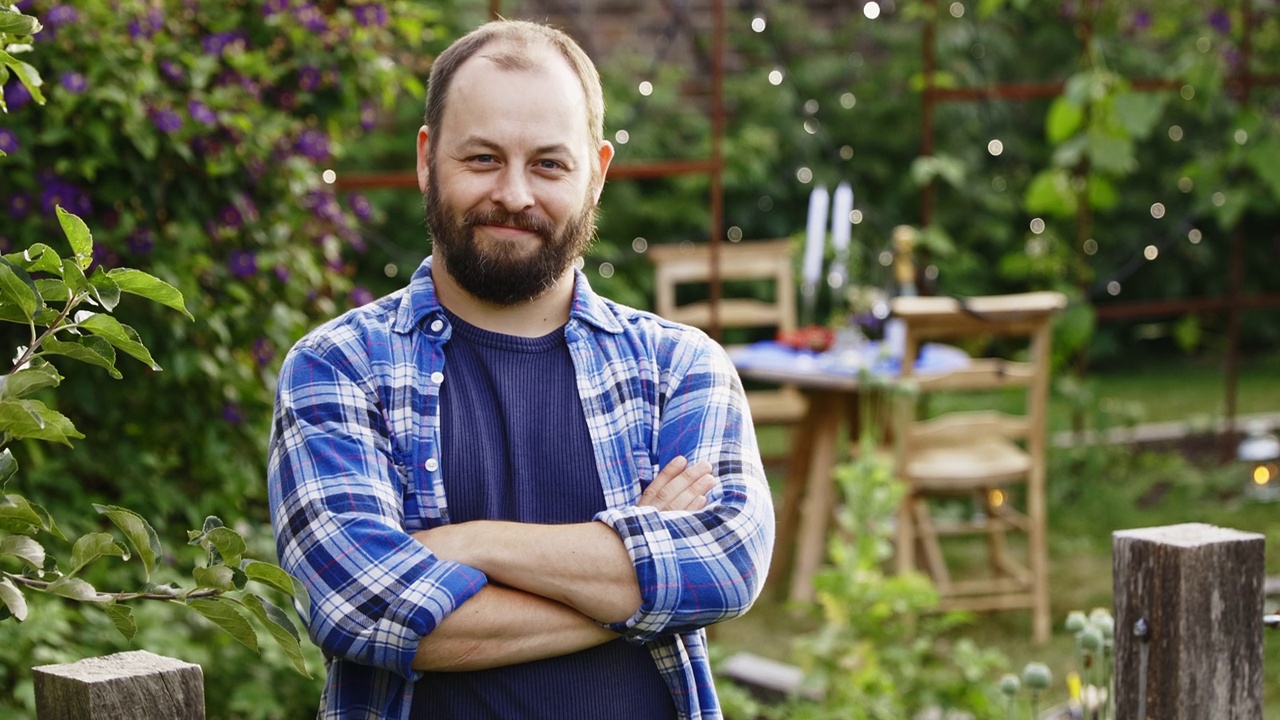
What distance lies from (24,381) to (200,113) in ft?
5.93

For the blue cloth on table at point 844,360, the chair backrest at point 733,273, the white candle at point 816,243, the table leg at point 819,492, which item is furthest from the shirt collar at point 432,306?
the chair backrest at point 733,273

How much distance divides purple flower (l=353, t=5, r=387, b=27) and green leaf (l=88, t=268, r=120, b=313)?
2.24 meters

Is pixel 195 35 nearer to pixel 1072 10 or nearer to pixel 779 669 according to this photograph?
pixel 779 669

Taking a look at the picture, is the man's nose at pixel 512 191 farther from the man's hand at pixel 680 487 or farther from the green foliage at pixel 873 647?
the green foliage at pixel 873 647

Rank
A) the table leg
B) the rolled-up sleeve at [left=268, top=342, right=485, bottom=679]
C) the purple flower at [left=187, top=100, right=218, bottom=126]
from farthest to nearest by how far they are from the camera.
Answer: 1. the table leg
2. the purple flower at [left=187, top=100, right=218, bottom=126]
3. the rolled-up sleeve at [left=268, top=342, right=485, bottom=679]

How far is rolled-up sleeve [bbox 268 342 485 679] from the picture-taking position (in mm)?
1434

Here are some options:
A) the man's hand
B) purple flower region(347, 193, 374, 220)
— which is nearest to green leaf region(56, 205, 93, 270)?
the man's hand

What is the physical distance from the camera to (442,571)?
1451 millimetres

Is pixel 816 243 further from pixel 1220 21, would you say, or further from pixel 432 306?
pixel 432 306

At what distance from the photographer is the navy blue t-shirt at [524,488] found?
150 centimetres

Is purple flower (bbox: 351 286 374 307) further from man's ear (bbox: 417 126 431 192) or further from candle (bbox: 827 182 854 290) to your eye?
candle (bbox: 827 182 854 290)

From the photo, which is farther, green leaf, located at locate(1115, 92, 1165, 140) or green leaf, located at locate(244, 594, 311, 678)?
green leaf, located at locate(1115, 92, 1165, 140)

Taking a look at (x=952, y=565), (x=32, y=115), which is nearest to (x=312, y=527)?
(x=32, y=115)

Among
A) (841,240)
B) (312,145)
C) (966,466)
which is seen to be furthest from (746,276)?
(312,145)
